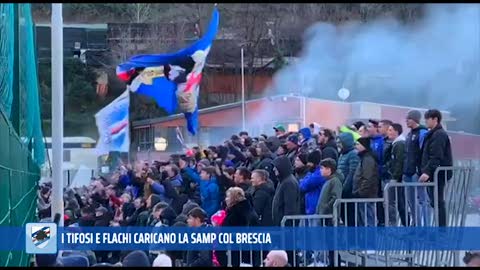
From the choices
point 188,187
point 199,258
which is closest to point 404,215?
point 199,258

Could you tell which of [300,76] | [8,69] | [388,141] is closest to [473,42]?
[388,141]

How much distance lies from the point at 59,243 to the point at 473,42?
144 inches

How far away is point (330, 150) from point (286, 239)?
1.19m

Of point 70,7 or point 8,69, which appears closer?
point 8,69

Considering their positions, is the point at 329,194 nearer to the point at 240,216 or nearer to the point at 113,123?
the point at 240,216

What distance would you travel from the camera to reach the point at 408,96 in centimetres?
931

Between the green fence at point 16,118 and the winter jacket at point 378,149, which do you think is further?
the winter jacket at point 378,149

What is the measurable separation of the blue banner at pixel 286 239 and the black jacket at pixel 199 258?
45 mm

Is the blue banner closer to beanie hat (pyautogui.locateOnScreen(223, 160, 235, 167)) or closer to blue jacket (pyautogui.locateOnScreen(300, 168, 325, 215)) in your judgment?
blue jacket (pyautogui.locateOnScreen(300, 168, 325, 215))

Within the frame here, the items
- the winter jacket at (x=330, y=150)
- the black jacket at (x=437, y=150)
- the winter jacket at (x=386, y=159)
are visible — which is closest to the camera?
the black jacket at (x=437, y=150)

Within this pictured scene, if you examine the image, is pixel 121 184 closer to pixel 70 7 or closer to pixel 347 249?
pixel 70 7

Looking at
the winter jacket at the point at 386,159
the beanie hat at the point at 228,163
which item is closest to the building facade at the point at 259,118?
the beanie hat at the point at 228,163

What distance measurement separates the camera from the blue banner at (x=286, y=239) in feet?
18.1

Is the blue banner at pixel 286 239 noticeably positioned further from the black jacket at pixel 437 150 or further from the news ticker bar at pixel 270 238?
the black jacket at pixel 437 150
